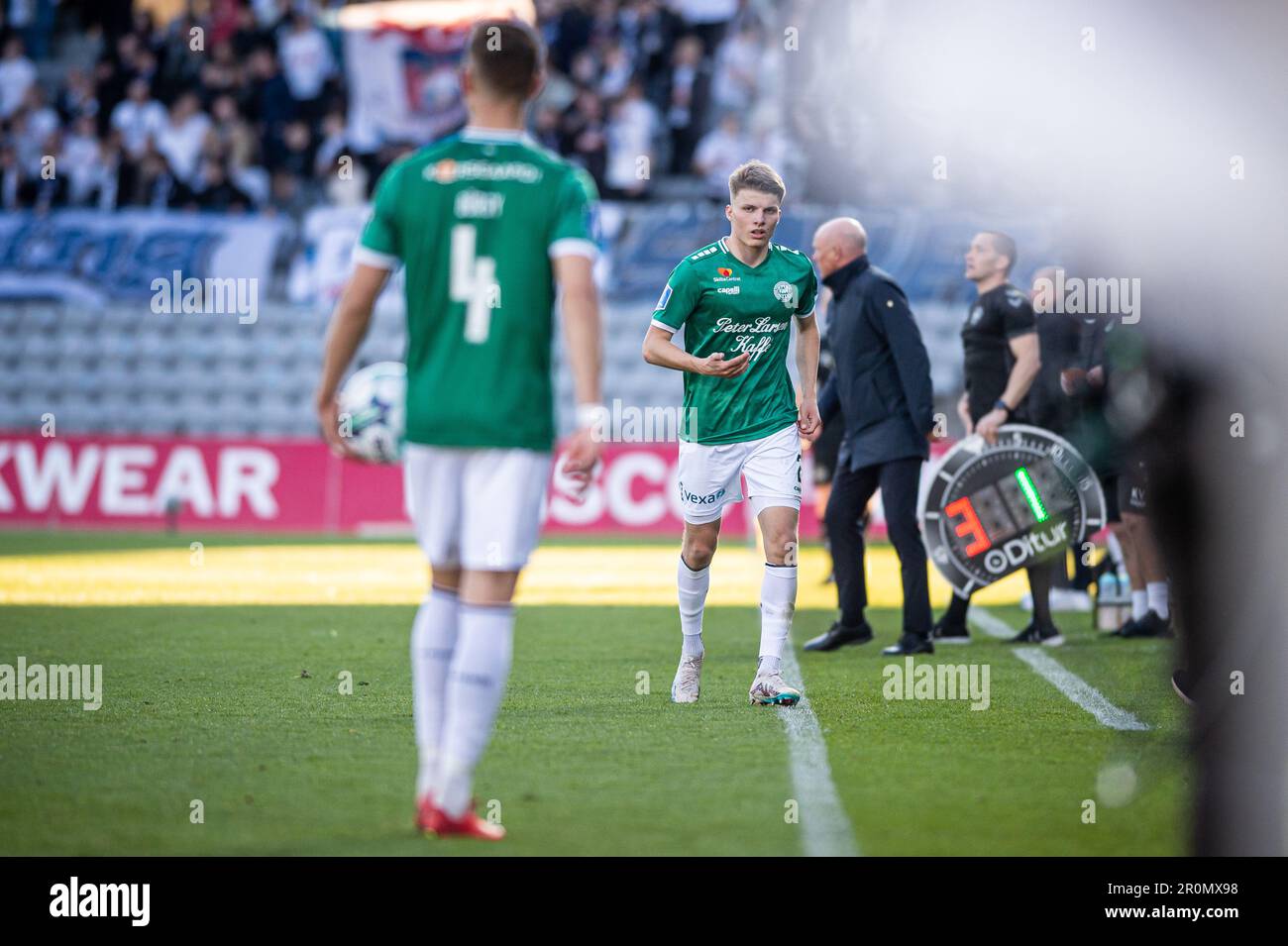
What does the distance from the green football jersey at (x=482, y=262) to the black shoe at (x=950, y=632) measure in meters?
6.45

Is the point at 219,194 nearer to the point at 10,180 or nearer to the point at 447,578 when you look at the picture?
the point at 10,180

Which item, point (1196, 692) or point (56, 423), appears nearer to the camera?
point (1196, 692)

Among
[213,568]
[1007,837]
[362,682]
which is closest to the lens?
[1007,837]

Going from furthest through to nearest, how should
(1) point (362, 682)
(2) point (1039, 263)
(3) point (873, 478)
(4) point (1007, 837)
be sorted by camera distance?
(2) point (1039, 263) → (3) point (873, 478) → (1) point (362, 682) → (4) point (1007, 837)

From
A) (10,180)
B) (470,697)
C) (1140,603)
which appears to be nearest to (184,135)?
(10,180)

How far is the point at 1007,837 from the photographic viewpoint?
5.25 m

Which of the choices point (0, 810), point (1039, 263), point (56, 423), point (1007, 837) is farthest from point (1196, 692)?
point (56, 423)

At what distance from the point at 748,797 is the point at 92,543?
50.5 ft

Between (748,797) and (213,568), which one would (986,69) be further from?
(748,797)

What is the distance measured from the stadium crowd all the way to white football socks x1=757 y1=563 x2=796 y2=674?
53.6 feet

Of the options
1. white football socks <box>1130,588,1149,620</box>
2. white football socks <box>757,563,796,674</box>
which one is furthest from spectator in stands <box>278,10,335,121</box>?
white football socks <box>757,563,796,674</box>

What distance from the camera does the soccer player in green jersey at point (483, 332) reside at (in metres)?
5.19

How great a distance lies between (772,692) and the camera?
8.00m
